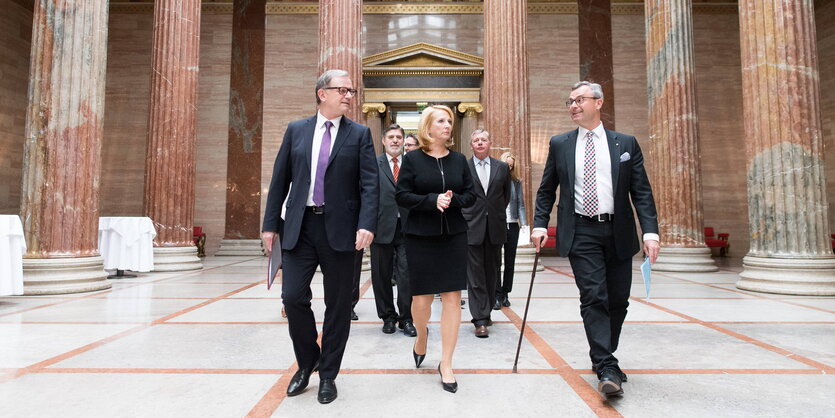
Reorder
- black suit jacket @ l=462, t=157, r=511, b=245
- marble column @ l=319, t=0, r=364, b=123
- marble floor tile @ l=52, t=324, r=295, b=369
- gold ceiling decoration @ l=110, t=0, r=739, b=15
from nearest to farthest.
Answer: marble floor tile @ l=52, t=324, r=295, b=369 → black suit jacket @ l=462, t=157, r=511, b=245 → marble column @ l=319, t=0, r=364, b=123 → gold ceiling decoration @ l=110, t=0, r=739, b=15

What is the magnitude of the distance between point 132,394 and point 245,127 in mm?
14313

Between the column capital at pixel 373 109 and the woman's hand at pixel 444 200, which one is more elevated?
the column capital at pixel 373 109

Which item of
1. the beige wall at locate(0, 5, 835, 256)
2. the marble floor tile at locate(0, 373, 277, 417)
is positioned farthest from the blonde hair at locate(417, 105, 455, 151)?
the beige wall at locate(0, 5, 835, 256)

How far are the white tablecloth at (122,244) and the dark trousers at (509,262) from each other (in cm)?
614

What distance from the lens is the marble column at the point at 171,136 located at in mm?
8992

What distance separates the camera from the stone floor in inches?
86.7

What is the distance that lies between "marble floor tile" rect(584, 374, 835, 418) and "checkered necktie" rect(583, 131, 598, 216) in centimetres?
98

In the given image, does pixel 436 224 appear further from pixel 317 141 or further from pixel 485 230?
pixel 485 230

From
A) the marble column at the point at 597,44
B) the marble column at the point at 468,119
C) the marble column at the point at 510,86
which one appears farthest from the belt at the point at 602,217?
the marble column at the point at 597,44

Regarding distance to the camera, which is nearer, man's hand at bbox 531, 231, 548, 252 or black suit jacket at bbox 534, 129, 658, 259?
black suit jacket at bbox 534, 129, 658, 259

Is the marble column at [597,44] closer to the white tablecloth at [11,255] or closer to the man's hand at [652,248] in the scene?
the man's hand at [652,248]

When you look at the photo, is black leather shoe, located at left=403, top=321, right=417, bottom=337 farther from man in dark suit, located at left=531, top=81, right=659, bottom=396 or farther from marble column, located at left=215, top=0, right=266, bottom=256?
marble column, located at left=215, top=0, right=266, bottom=256

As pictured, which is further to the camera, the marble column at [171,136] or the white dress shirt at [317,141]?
the marble column at [171,136]

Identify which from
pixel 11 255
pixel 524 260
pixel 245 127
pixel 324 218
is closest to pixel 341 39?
pixel 524 260
